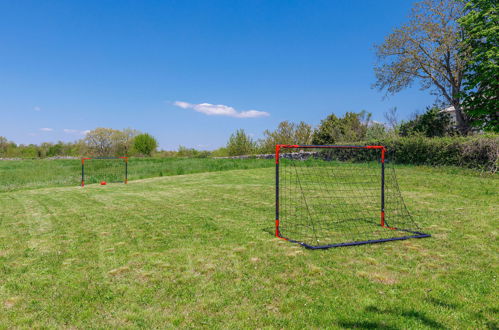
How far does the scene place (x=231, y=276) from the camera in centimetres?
406

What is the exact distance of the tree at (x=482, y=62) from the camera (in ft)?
62.8

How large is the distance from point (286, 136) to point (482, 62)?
63.7 ft

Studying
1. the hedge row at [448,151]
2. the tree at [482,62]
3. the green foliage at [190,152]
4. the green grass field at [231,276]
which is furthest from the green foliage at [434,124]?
the green foliage at [190,152]

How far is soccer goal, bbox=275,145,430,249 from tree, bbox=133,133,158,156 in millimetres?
39764

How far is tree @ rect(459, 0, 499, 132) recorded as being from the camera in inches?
754

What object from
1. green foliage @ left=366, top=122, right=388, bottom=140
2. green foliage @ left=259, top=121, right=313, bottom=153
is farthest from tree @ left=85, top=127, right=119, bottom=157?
green foliage @ left=366, top=122, right=388, bottom=140

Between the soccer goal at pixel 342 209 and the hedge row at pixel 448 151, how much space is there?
1781mm

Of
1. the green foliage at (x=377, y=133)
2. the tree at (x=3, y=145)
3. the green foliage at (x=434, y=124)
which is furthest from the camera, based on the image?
the tree at (x=3, y=145)

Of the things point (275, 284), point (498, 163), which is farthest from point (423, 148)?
point (275, 284)

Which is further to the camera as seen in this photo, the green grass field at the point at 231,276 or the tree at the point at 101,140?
the tree at the point at 101,140

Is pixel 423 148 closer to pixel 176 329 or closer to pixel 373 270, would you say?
pixel 373 270

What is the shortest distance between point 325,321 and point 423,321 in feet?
2.94

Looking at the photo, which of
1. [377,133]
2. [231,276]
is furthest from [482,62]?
[231,276]

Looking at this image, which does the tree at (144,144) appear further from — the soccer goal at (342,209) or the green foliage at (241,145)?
the soccer goal at (342,209)
